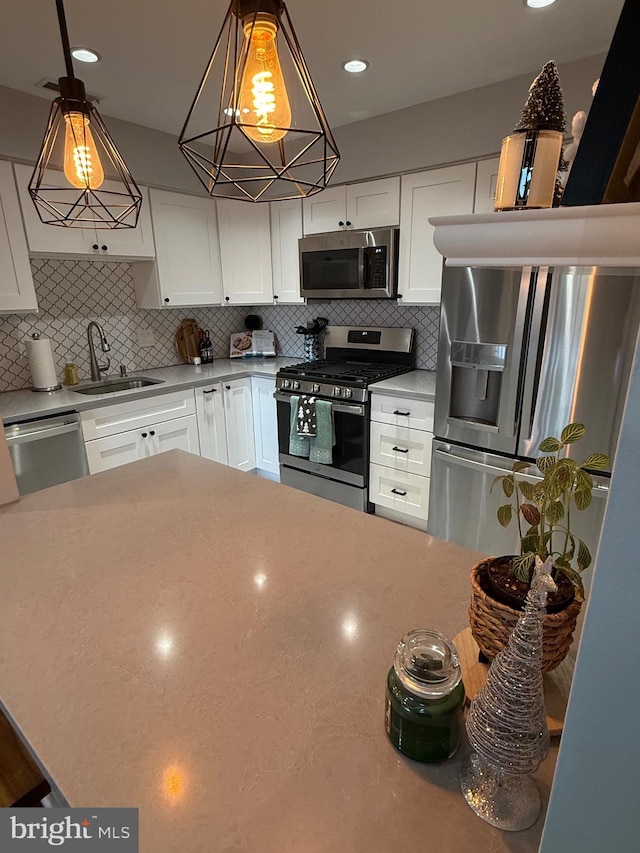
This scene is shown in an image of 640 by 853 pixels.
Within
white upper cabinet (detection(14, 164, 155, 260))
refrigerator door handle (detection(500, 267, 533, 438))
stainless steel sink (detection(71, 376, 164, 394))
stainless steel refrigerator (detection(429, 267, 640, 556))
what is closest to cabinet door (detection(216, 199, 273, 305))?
white upper cabinet (detection(14, 164, 155, 260))

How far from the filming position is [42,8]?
1.64 meters

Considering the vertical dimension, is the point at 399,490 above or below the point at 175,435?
below

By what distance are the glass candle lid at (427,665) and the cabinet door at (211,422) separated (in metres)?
2.67

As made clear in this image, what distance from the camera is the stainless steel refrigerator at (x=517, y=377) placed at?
1739 millimetres

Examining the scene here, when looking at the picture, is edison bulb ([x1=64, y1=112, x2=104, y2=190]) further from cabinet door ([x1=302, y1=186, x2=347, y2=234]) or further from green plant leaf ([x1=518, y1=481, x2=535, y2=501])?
cabinet door ([x1=302, y1=186, x2=347, y2=234])

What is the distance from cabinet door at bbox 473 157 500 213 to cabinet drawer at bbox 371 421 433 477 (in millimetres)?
1271

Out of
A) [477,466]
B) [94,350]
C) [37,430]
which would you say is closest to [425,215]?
[477,466]

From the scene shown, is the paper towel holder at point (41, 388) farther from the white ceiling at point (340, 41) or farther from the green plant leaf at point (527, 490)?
the green plant leaf at point (527, 490)

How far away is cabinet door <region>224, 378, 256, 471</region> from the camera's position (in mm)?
3346

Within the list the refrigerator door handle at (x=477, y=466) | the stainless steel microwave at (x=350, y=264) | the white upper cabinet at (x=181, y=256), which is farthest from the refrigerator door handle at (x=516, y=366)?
the white upper cabinet at (x=181, y=256)

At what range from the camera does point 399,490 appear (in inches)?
110

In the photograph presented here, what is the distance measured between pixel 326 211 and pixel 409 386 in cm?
139

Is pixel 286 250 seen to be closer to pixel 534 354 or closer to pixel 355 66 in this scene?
pixel 355 66

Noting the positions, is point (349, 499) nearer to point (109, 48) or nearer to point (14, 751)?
point (14, 751)
